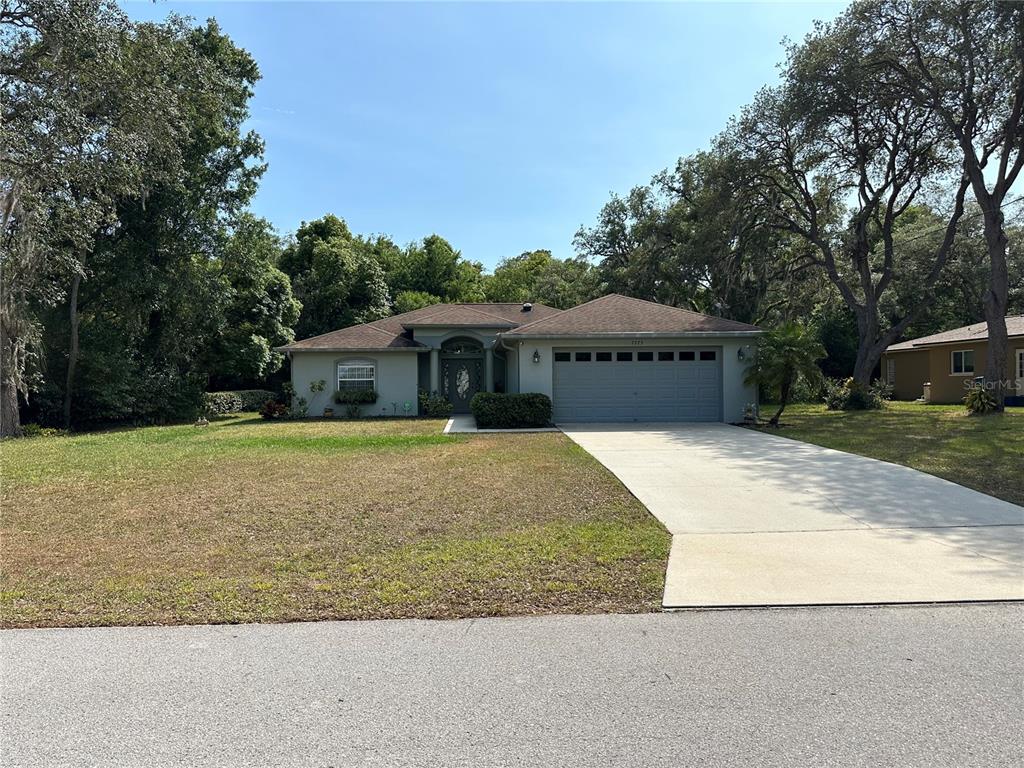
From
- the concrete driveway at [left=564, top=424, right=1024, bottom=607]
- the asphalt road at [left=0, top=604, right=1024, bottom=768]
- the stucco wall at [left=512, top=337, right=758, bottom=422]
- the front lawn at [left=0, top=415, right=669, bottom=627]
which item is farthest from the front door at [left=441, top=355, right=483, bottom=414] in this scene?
the asphalt road at [left=0, top=604, right=1024, bottom=768]

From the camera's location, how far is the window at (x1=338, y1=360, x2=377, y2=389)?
21062 mm

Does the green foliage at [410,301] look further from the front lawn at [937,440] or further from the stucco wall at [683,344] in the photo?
the front lawn at [937,440]

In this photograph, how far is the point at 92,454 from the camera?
12.4 m

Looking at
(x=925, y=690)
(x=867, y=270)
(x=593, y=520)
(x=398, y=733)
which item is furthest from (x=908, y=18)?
(x=398, y=733)

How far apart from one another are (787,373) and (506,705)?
1483cm

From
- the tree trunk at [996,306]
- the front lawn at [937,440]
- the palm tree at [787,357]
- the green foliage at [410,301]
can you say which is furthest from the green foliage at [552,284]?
the palm tree at [787,357]

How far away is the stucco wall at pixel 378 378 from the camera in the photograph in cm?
2088

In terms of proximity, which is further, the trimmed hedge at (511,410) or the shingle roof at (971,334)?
the shingle roof at (971,334)

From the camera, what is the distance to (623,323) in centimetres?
1819

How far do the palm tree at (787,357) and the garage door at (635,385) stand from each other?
193cm

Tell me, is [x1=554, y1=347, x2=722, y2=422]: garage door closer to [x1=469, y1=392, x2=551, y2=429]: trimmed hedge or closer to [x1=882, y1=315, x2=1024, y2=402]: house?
[x1=469, y1=392, x2=551, y2=429]: trimmed hedge

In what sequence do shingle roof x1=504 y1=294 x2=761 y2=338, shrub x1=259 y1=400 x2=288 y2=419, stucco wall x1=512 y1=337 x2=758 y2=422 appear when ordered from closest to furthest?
shingle roof x1=504 y1=294 x2=761 y2=338 → stucco wall x1=512 y1=337 x2=758 y2=422 → shrub x1=259 y1=400 x2=288 y2=419

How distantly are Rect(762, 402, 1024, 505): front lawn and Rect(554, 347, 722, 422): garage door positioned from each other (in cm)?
243

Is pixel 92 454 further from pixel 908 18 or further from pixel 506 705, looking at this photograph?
pixel 908 18
